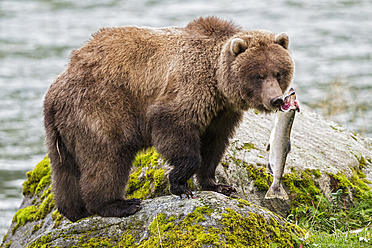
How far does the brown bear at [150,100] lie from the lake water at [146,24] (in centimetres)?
431

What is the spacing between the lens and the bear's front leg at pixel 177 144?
19.5 ft

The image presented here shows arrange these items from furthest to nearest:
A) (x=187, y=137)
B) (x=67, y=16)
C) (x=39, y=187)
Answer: (x=67, y=16) < (x=39, y=187) < (x=187, y=137)

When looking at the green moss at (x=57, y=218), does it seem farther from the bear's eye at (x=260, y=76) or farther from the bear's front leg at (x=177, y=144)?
the bear's eye at (x=260, y=76)

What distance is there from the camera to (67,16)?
72.9ft

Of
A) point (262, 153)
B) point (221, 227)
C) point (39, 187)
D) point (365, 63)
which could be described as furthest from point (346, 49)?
point (221, 227)

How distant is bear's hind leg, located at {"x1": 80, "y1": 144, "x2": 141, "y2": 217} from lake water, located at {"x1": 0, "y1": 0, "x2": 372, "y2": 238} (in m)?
4.29

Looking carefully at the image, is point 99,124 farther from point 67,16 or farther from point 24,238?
point 67,16

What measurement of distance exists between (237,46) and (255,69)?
0.31 m

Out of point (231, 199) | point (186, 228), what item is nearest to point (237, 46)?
point (231, 199)

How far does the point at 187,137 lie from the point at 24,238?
298 centimetres

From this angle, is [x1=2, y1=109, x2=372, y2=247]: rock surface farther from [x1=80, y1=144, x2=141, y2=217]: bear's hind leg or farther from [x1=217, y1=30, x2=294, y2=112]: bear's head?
[x1=217, y1=30, x2=294, y2=112]: bear's head

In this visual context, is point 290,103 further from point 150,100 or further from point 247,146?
point 247,146

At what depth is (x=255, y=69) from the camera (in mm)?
5922

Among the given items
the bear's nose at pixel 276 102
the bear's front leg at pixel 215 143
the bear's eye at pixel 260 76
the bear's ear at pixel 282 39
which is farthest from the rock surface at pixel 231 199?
the bear's ear at pixel 282 39
